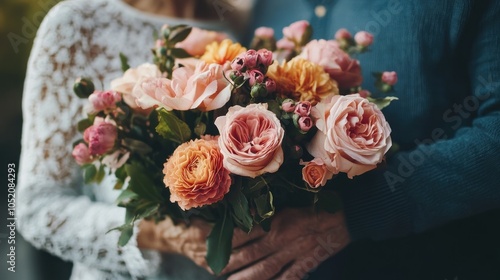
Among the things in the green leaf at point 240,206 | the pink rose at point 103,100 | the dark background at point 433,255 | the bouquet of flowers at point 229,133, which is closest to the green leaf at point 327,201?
the bouquet of flowers at point 229,133

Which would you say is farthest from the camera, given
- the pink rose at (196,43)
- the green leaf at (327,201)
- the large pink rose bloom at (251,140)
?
the pink rose at (196,43)

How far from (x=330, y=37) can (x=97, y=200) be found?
614mm

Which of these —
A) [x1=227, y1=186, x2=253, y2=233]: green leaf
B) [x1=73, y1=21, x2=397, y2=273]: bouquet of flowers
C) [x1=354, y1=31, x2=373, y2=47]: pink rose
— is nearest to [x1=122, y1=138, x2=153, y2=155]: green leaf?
[x1=73, y1=21, x2=397, y2=273]: bouquet of flowers

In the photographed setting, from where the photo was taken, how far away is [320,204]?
62cm

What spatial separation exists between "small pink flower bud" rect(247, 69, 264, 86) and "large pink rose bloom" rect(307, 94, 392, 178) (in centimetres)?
8

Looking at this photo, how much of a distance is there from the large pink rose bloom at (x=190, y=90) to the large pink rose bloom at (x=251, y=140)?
33 mm

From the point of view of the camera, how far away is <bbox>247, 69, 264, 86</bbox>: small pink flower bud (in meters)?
0.56

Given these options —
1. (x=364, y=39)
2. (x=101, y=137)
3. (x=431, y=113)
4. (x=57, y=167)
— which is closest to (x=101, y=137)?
(x=101, y=137)

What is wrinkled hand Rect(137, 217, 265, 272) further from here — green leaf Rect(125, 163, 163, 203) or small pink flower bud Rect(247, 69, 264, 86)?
small pink flower bud Rect(247, 69, 264, 86)

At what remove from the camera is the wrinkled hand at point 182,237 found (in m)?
0.71

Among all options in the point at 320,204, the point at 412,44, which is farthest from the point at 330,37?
the point at 320,204

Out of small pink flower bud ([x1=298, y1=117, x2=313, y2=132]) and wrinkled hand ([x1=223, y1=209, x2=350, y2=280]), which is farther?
wrinkled hand ([x1=223, y1=209, x2=350, y2=280])

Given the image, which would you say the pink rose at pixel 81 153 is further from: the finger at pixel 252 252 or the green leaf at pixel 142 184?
the finger at pixel 252 252

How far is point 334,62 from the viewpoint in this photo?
662mm
